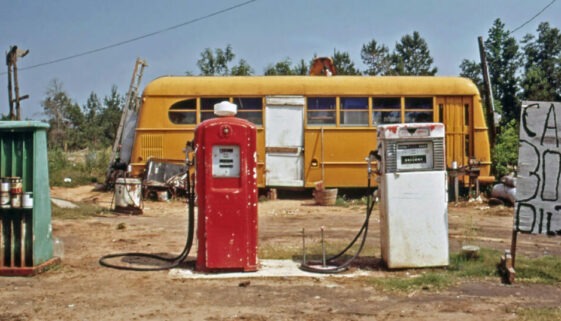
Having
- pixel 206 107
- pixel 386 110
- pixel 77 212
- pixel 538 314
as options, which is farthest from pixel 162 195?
pixel 538 314

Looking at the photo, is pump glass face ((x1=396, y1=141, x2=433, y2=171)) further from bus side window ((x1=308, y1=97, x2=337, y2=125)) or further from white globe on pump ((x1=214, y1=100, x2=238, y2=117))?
bus side window ((x1=308, y1=97, x2=337, y2=125))

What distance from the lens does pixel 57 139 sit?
40.7m

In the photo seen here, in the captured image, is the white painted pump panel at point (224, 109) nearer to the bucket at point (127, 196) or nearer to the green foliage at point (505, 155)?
the bucket at point (127, 196)

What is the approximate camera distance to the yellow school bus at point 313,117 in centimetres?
1582

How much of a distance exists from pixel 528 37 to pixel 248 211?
41.9 meters

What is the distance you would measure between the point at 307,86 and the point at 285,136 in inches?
55.5

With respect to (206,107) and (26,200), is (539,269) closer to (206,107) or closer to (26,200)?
(26,200)

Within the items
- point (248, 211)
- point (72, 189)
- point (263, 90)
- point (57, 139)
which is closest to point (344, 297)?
point (248, 211)

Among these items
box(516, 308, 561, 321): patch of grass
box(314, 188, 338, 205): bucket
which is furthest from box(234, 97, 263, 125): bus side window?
box(516, 308, 561, 321): patch of grass

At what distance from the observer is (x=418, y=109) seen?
15922 mm

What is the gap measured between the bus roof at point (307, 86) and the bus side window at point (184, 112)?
0.76 ft

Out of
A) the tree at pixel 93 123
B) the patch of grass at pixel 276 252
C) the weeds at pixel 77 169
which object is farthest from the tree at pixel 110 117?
the patch of grass at pixel 276 252

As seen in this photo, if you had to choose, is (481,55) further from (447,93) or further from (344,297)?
(344,297)

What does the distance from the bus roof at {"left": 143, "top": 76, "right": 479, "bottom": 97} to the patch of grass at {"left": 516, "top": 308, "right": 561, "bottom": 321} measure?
35.7 feet
